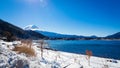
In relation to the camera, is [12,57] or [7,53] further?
[7,53]

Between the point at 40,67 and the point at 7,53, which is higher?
the point at 7,53

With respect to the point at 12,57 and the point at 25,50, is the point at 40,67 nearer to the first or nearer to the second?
the point at 12,57

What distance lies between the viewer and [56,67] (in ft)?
26.8

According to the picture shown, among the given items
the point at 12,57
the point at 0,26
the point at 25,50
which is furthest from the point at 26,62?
the point at 0,26

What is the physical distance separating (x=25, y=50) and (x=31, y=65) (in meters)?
3.41

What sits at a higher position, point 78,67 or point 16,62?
point 16,62

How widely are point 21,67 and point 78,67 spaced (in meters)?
4.41

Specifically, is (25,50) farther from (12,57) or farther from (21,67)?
(21,67)

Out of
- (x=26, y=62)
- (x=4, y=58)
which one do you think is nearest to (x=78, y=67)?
(x=26, y=62)

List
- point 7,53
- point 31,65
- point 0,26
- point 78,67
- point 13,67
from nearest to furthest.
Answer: point 13,67 → point 31,65 → point 7,53 → point 78,67 → point 0,26

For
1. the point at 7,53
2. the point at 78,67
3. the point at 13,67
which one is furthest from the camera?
the point at 78,67

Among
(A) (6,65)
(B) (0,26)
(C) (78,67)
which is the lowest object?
(C) (78,67)

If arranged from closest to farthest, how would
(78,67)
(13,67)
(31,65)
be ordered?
1. (13,67)
2. (31,65)
3. (78,67)

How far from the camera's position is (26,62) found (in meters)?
7.00
